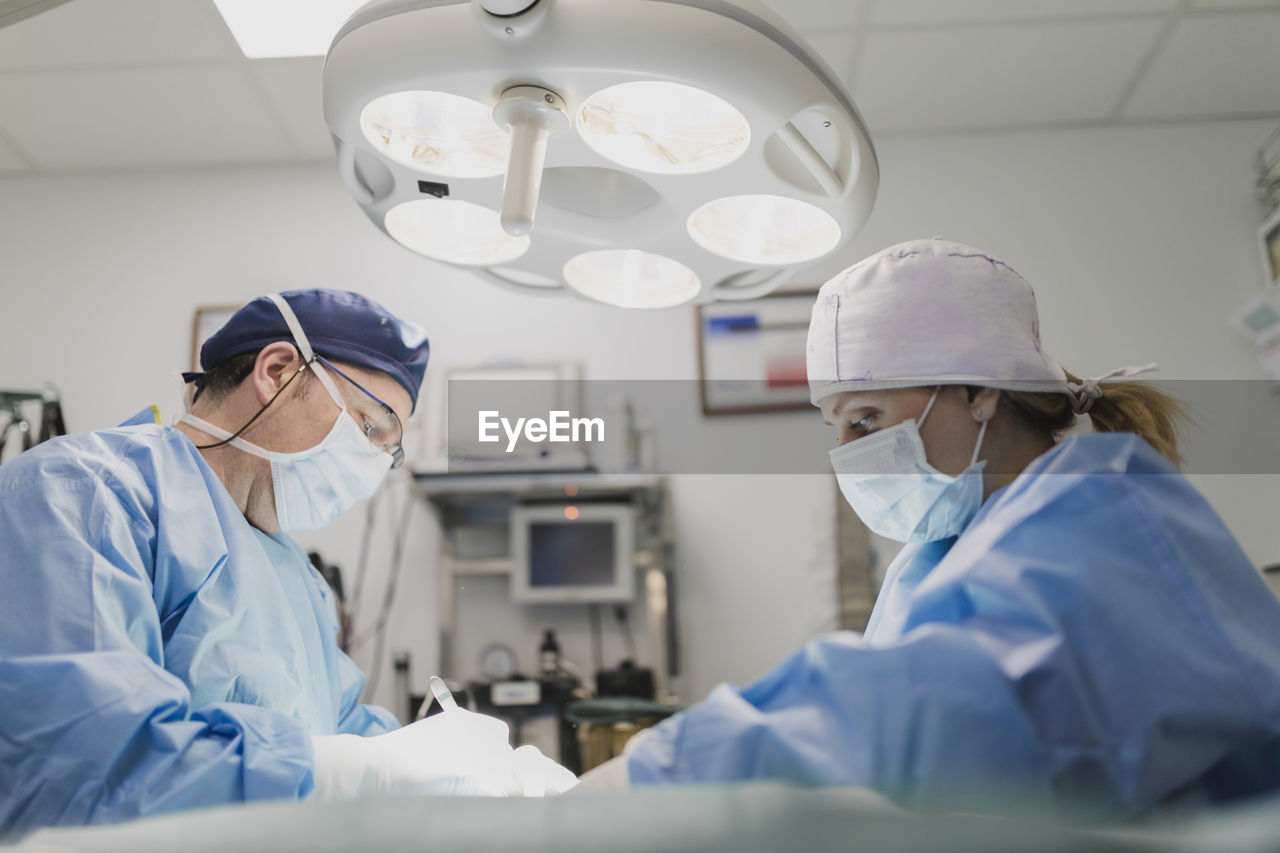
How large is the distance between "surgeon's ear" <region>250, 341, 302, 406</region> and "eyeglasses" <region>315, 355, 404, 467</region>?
5 centimetres

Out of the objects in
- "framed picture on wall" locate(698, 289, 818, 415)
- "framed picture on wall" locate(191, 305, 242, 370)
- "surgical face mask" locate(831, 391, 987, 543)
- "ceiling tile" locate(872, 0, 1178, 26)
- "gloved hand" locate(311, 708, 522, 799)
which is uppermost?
"ceiling tile" locate(872, 0, 1178, 26)

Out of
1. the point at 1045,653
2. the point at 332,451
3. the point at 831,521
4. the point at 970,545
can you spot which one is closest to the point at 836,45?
the point at 831,521

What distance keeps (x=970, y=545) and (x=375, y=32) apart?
2.17ft

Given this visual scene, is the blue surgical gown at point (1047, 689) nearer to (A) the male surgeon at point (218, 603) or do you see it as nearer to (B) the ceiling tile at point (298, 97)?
(A) the male surgeon at point (218, 603)

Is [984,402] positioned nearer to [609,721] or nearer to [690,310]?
[609,721]

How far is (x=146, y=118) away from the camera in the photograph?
254 cm

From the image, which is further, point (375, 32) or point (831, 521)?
point (831, 521)

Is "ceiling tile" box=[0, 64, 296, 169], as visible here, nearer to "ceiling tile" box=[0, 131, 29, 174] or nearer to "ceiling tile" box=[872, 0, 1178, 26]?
"ceiling tile" box=[0, 131, 29, 174]

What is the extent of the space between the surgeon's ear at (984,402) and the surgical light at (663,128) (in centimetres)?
40

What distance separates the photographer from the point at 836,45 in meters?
2.44

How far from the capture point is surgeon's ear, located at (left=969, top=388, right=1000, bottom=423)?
3.40 ft

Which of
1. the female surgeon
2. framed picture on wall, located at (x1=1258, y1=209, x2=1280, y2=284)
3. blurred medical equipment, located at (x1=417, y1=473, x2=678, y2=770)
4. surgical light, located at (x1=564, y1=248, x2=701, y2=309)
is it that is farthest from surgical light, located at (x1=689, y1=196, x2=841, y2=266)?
framed picture on wall, located at (x1=1258, y1=209, x2=1280, y2=284)

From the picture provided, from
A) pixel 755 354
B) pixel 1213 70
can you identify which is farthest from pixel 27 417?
pixel 1213 70

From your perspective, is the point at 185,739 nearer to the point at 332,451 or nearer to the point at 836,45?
the point at 332,451
